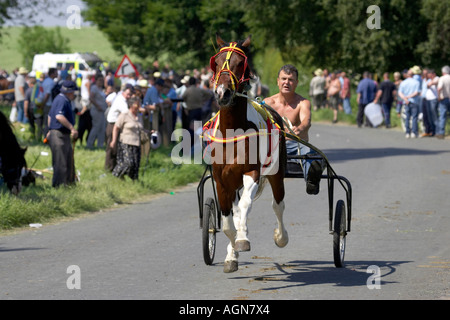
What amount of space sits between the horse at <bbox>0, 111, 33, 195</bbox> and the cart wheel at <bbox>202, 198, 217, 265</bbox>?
3.39 meters

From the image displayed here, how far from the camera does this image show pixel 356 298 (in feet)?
27.2

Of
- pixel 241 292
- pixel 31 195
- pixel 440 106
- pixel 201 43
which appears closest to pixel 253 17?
pixel 440 106

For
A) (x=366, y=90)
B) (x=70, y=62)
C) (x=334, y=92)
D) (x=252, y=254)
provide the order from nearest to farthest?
1. (x=252, y=254)
2. (x=366, y=90)
3. (x=334, y=92)
4. (x=70, y=62)

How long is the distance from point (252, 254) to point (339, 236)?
1545 millimetres

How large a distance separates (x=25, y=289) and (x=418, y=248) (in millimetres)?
4708

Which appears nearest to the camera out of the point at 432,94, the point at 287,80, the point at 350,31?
the point at 287,80

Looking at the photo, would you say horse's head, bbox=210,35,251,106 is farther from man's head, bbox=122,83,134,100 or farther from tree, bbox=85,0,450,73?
tree, bbox=85,0,450,73

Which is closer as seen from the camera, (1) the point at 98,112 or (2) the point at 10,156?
(2) the point at 10,156

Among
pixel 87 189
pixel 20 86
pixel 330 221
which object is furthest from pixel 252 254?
pixel 20 86

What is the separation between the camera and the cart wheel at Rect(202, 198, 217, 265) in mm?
9844

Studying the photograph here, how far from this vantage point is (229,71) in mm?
8781

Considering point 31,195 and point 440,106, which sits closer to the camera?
point 31,195

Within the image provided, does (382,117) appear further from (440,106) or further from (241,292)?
(241,292)

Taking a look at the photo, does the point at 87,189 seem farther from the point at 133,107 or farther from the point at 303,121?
the point at 303,121
